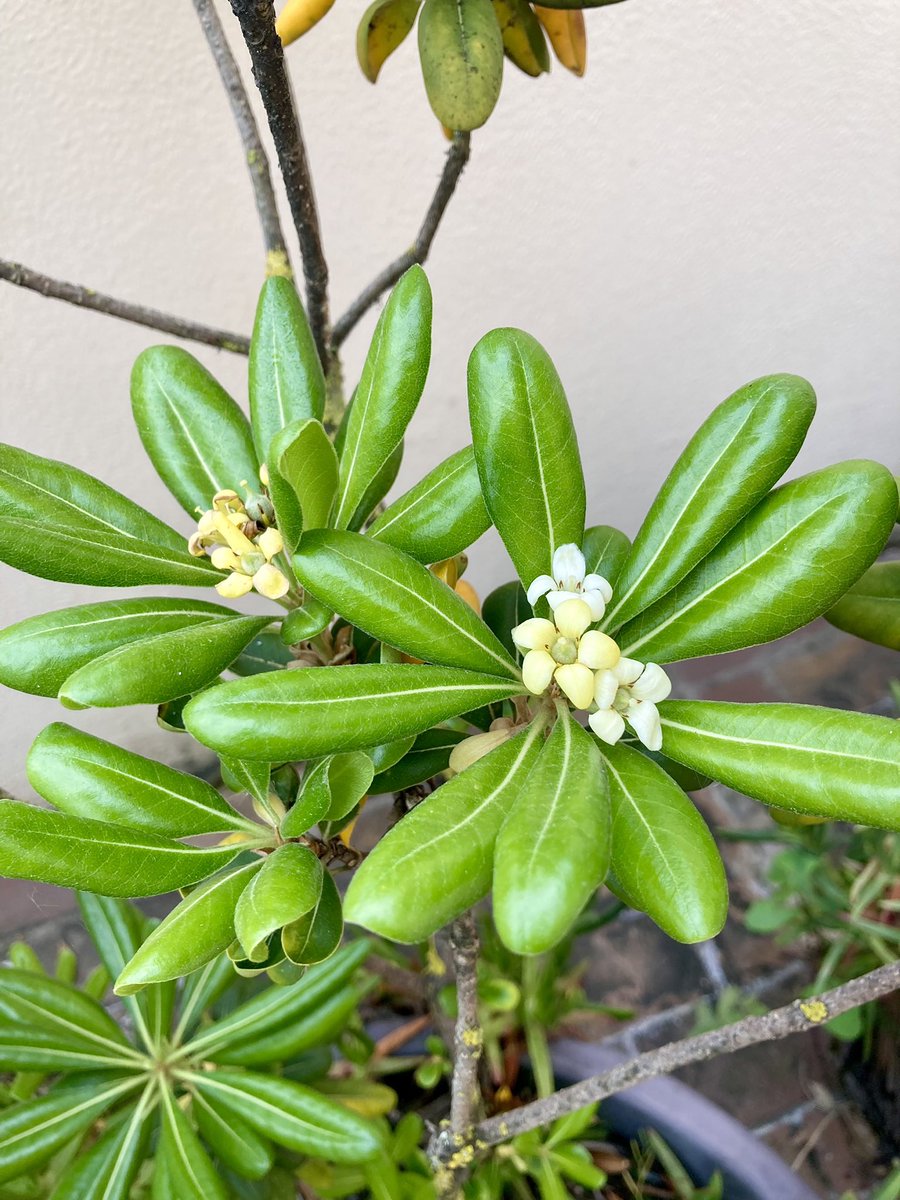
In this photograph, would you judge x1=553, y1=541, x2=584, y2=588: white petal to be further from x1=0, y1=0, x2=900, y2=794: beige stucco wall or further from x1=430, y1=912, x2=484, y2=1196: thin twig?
x1=0, y1=0, x2=900, y2=794: beige stucco wall

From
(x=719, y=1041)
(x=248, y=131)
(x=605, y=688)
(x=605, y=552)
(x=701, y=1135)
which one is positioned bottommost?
(x=701, y=1135)

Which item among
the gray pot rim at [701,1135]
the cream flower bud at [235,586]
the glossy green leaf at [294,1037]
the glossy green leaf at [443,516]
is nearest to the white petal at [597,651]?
the glossy green leaf at [443,516]

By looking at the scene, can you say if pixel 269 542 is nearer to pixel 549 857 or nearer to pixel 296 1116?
pixel 549 857

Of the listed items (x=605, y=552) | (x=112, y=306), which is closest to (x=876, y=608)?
(x=605, y=552)

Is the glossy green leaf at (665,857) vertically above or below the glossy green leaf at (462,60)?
below

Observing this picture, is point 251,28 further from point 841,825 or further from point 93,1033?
point 841,825

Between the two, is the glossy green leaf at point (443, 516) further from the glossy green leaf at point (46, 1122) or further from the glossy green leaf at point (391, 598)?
the glossy green leaf at point (46, 1122)
